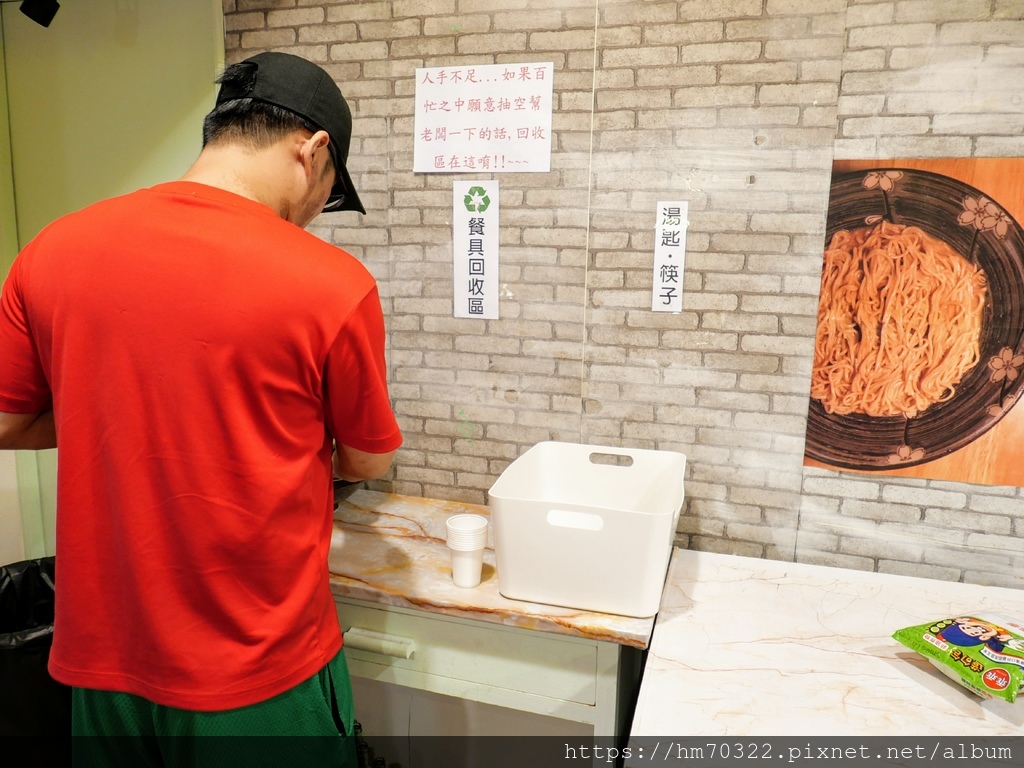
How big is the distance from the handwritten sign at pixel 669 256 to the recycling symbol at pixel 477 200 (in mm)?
452

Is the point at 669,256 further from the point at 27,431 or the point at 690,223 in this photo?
the point at 27,431

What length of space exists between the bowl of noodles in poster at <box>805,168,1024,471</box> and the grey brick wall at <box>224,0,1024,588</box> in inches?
2.1

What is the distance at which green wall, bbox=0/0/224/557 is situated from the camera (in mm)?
1992

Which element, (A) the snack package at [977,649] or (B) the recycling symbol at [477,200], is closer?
(A) the snack package at [977,649]

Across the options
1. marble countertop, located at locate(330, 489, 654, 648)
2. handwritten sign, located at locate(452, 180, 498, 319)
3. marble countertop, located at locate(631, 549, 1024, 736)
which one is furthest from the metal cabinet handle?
handwritten sign, located at locate(452, 180, 498, 319)

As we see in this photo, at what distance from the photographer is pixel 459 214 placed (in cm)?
184

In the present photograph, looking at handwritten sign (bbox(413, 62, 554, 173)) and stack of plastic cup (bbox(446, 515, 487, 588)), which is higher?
handwritten sign (bbox(413, 62, 554, 173))

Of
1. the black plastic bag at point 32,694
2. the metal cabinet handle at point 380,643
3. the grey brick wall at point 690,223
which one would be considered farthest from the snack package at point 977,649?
the black plastic bag at point 32,694

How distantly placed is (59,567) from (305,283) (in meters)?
0.61

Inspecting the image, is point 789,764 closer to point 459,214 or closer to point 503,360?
point 503,360

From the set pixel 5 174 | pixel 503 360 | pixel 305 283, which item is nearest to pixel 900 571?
pixel 503 360

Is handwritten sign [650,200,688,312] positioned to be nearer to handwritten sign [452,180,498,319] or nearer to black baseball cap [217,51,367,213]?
handwritten sign [452,180,498,319]

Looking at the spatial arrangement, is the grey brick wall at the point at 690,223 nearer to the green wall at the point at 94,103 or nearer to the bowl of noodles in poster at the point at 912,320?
the bowl of noodles in poster at the point at 912,320

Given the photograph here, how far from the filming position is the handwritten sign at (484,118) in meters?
1.73
